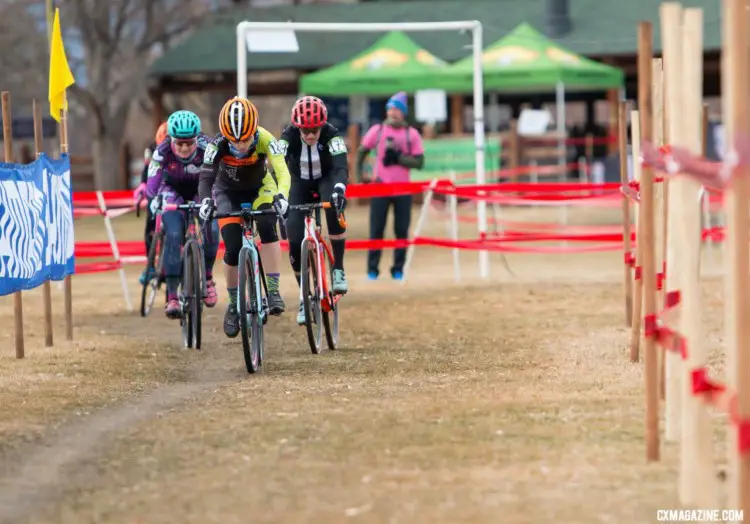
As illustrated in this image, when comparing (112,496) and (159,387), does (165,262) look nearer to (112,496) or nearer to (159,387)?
(159,387)

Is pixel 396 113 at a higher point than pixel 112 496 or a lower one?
higher

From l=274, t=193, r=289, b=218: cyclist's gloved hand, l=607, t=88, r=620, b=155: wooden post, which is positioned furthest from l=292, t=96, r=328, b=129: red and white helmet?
l=607, t=88, r=620, b=155: wooden post

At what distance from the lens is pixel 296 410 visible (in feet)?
30.9

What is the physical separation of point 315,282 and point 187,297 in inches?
45.5

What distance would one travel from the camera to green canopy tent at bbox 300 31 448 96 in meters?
32.3

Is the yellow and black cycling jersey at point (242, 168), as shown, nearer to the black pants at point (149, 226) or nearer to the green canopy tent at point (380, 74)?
the black pants at point (149, 226)

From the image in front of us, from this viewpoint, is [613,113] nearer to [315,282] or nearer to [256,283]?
[315,282]

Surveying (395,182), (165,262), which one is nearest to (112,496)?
(165,262)

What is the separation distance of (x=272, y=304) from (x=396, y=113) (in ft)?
24.7

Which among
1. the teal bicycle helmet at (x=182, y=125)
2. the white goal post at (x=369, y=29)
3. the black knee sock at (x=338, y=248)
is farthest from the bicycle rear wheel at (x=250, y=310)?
the white goal post at (x=369, y=29)

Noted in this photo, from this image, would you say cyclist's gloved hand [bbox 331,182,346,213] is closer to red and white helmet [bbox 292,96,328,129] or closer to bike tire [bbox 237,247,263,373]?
red and white helmet [bbox 292,96,328,129]

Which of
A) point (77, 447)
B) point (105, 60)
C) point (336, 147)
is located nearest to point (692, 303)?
point (77, 447)

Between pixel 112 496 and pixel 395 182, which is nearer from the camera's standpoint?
pixel 112 496

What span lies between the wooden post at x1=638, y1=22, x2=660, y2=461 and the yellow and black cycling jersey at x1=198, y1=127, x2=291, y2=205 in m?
4.55
